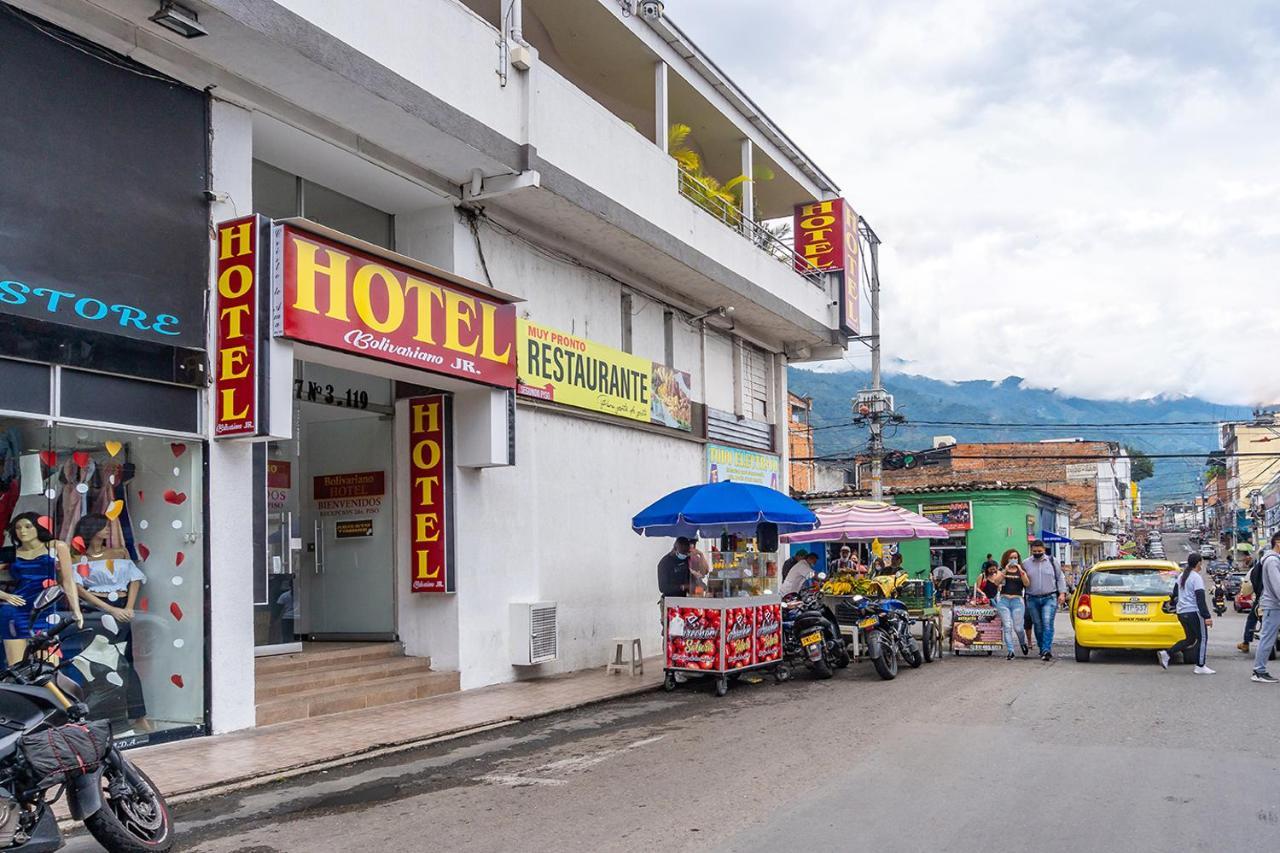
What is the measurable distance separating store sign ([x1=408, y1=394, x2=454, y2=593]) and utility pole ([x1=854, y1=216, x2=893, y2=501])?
1574 centimetres

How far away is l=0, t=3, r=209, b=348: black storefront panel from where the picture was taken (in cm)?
902

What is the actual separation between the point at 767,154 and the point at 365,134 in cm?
1181

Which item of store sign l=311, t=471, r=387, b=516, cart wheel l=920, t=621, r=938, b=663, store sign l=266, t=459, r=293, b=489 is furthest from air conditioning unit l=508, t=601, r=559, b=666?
cart wheel l=920, t=621, r=938, b=663

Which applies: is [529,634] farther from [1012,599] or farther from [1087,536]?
[1087,536]

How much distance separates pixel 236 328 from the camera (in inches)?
419

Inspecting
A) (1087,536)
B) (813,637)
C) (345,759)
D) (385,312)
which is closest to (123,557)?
(345,759)

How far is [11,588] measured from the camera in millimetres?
8852

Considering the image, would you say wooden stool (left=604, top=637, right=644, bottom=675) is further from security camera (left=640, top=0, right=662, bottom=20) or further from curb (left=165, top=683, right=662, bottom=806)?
security camera (left=640, top=0, right=662, bottom=20)

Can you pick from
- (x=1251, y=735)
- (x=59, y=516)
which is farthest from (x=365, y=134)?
(x=1251, y=735)

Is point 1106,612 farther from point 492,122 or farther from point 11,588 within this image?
point 11,588

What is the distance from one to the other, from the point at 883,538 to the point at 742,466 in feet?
14.5

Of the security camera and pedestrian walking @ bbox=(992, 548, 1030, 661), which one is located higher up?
the security camera

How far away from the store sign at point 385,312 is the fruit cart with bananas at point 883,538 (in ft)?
18.4

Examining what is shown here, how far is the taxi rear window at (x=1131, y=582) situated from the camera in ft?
52.5
